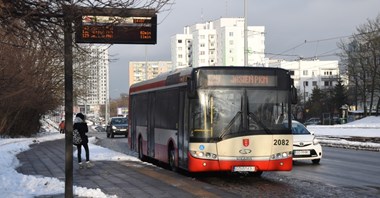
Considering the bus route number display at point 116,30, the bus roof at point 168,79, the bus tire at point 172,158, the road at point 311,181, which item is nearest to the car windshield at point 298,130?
the road at point 311,181

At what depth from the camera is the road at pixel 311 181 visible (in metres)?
12.2

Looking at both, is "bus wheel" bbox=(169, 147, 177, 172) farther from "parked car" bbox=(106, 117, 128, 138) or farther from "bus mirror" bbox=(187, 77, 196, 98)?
"parked car" bbox=(106, 117, 128, 138)

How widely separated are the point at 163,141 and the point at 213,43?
11716cm

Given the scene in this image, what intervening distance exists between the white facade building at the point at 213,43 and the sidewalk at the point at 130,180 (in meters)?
86.5

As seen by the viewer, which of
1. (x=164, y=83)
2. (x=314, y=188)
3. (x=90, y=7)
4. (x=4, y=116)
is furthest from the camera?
(x=4, y=116)

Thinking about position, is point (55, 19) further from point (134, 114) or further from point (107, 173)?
point (134, 114)

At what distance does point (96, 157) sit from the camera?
67.8ft

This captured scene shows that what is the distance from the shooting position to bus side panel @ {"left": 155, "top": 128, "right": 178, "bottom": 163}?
1598 cm

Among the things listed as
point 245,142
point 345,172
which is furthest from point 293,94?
point 345,172

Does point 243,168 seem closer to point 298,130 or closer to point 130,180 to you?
point 130,180

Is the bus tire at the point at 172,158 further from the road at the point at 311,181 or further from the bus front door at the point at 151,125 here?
the bus front door at the point at 151,125

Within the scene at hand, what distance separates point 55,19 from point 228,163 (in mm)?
7660

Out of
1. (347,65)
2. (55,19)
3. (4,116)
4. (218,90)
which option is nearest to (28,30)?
(55,19)

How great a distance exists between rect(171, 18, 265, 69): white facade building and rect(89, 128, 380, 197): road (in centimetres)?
8561
